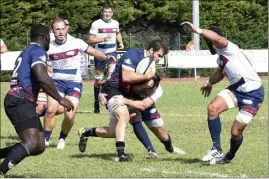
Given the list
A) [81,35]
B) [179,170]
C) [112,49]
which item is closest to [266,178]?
[179,170]

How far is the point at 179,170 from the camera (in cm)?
959

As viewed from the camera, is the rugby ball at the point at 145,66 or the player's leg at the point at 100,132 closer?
the rugby ball at the point at 145,66

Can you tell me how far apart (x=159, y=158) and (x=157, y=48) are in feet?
5.14

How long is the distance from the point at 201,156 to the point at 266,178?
225cm

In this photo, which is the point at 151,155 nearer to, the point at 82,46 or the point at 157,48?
the point at 157,48

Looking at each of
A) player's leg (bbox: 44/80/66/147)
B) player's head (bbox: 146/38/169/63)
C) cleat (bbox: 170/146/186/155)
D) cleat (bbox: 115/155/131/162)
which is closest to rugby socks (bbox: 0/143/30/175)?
cleat (bbox: 115/155/131/162)

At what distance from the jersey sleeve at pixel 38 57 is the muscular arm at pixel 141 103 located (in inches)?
79.3

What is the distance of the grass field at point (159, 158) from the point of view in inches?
371

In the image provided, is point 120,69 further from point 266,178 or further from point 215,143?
point 266,178

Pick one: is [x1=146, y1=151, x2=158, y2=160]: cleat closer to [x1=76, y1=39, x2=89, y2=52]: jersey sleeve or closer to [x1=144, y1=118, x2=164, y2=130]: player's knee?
[x1=144, y1=118, x2=164, y2=130]: player's knee

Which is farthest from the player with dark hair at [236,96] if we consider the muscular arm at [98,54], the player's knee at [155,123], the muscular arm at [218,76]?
the muscular arm at [98,54]

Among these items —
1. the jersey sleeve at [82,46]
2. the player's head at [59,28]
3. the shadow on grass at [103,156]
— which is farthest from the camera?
the jersey sleeve at [82,46]

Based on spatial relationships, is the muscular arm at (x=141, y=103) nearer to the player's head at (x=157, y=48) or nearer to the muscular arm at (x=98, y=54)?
the player's head at (x=157, y=48)

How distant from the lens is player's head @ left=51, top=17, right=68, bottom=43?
38.6ft
